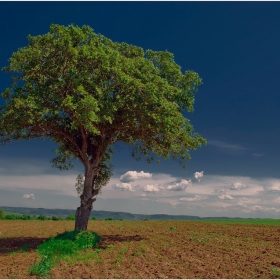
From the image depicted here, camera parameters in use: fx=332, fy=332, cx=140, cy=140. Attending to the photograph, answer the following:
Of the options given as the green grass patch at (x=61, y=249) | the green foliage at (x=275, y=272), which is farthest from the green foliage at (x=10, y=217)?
the green foliage at (x=275, y=272)

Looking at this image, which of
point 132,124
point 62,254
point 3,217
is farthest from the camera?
point 3,217

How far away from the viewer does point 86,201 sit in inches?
1023

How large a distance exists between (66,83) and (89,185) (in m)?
8.43

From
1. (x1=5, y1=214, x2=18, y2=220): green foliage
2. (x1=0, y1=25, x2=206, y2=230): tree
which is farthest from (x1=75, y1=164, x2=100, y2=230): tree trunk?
(x1=5, y1=214, x2=18, y2=220): green foliage

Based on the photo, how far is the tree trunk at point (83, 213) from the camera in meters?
25.6

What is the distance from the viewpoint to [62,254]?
1817cm

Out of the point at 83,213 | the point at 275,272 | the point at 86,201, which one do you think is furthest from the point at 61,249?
the point at 275,272

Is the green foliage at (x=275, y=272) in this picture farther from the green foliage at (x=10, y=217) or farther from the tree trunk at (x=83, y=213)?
the green foliage at (x=10, y=217)

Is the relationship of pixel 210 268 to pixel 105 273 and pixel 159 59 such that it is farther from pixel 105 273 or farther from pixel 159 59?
pixel 159 59

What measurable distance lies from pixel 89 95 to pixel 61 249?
30.8ft

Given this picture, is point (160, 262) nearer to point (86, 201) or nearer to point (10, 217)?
point (86, 201)

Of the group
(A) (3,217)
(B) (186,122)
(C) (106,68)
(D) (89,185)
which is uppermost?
(C) (106,68)

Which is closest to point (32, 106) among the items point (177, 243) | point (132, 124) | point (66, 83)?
point (66, 83)

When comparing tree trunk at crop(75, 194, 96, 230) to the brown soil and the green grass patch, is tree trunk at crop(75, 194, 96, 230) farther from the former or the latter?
the brown soil
